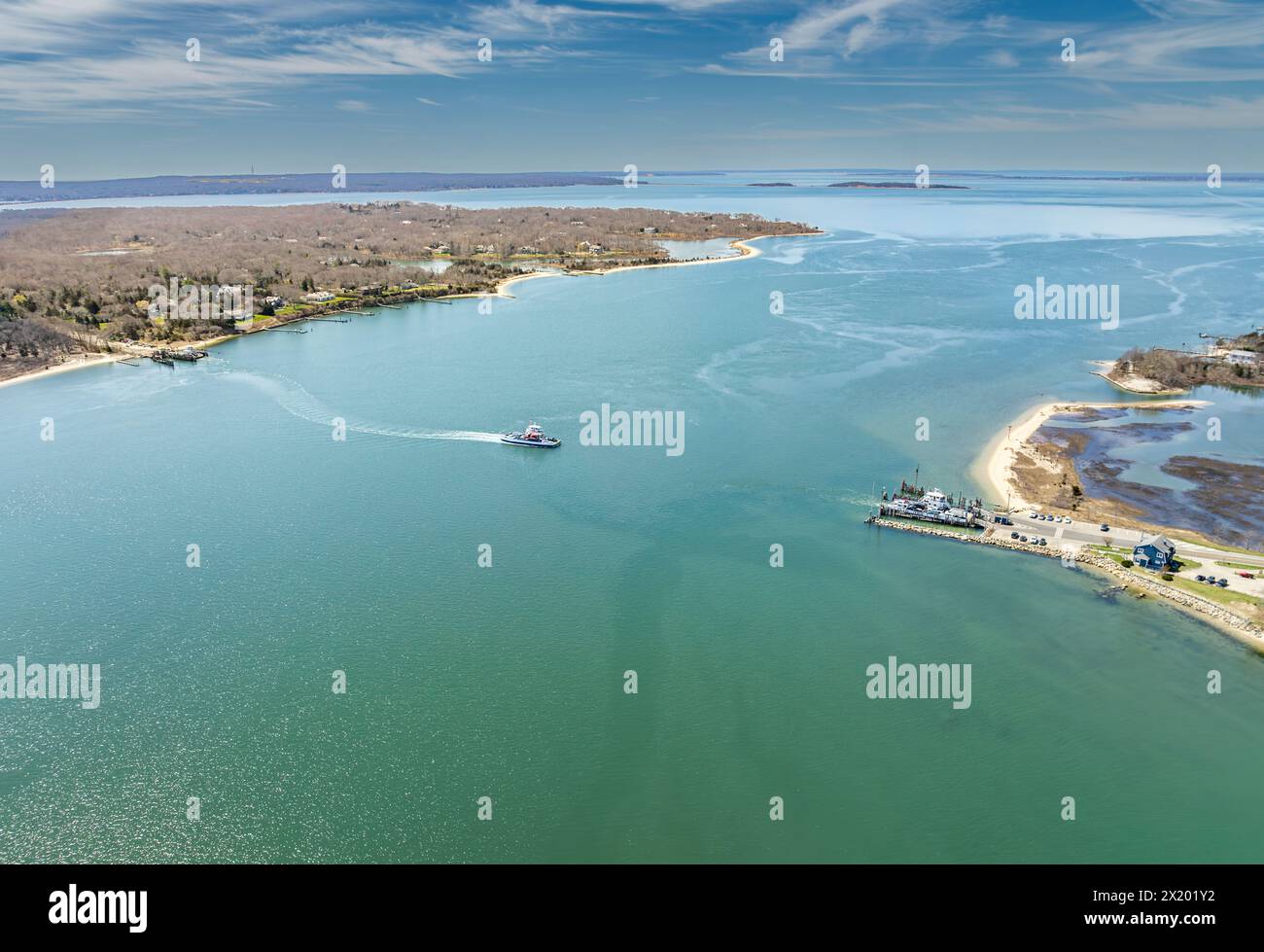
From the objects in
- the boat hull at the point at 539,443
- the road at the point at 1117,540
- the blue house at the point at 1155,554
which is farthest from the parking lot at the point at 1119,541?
the boat hull at the point at 539,443

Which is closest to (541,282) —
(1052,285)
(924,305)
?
(924,305)

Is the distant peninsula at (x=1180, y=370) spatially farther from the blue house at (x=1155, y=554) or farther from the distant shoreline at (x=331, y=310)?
the distant shoreline at (x=331, y=310)

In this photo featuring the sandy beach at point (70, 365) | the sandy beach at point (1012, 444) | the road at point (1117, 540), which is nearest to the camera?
the road at point (1117, 540)

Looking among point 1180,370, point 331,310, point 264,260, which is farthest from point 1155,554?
point 264,260

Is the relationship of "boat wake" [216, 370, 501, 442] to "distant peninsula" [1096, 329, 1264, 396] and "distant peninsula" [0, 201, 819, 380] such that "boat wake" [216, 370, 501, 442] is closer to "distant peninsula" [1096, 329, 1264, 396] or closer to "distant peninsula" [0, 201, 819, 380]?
"distant peninsula" [0, 201, 819, 380]
